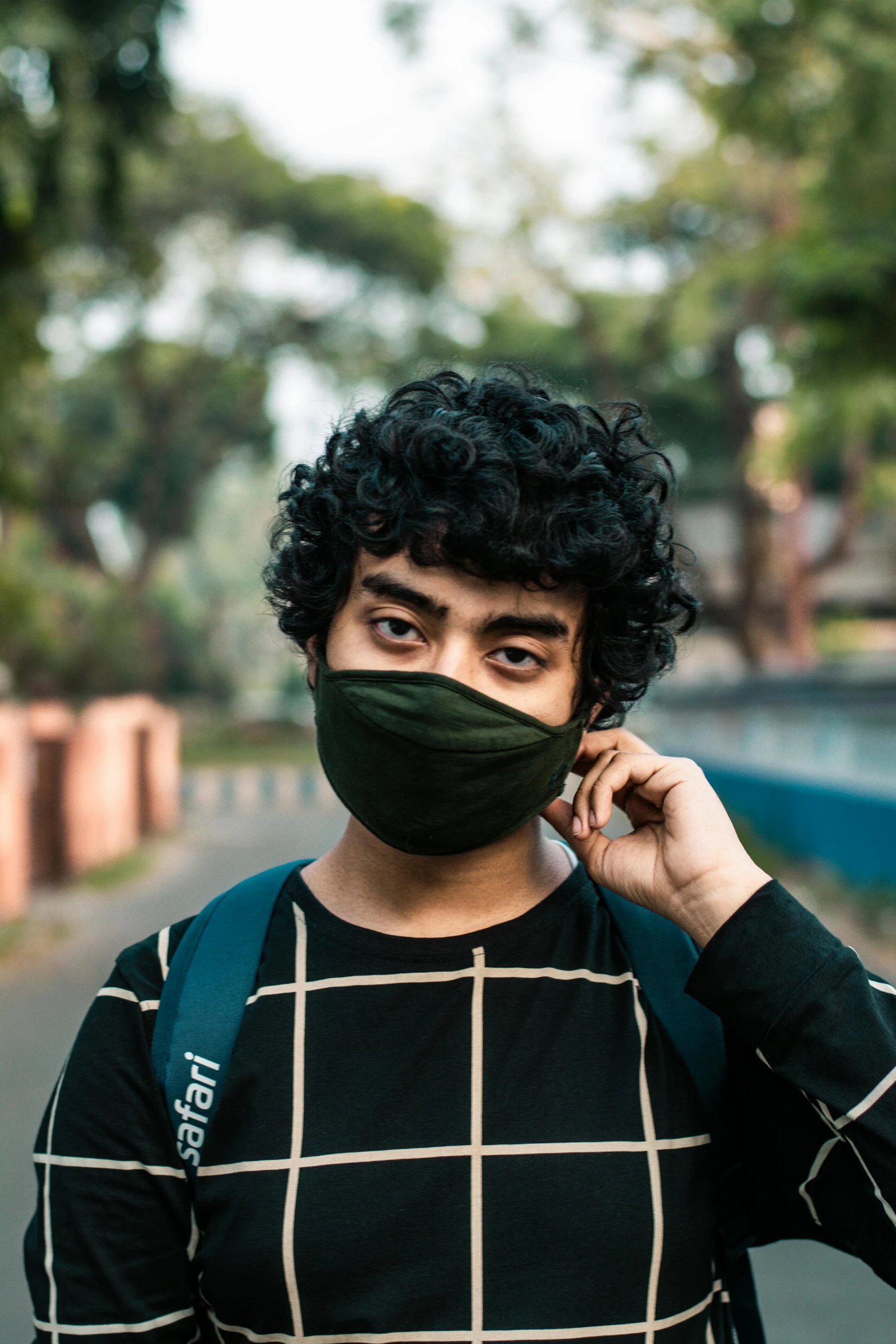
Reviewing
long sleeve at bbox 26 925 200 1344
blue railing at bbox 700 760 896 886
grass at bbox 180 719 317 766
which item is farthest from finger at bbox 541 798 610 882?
grass at bbox 180 719 317 766

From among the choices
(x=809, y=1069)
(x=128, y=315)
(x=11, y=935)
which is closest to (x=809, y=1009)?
(x=809, y=1069)

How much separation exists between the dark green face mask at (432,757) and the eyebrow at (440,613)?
74 millimetres

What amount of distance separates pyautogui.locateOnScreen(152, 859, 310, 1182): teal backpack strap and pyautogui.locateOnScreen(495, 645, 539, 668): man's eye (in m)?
0.40

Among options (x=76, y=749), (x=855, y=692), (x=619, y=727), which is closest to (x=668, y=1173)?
(x=619, y=727)

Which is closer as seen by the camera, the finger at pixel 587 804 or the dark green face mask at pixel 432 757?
the dark green face mask at pixel 432 757

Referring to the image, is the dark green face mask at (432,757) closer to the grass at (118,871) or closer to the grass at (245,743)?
the grass at (118,871)

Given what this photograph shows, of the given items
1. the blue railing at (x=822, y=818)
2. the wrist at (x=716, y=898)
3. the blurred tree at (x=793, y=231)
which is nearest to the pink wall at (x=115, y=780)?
the blue railing at (x=822, y=818)

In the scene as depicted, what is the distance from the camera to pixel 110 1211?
1.37 m

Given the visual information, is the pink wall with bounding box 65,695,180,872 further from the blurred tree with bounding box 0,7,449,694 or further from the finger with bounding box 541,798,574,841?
the finger with bounding box 541,798,574,841

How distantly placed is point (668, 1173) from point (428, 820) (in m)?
0.47

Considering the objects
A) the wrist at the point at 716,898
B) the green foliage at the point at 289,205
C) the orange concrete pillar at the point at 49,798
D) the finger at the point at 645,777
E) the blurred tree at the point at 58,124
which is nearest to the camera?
the wrist at the point at 716,898

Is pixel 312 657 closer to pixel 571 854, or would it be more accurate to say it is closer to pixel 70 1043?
pixel 571 854

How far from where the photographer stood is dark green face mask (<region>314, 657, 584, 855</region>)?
1.50m

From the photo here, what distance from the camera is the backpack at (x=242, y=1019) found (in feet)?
4.58
